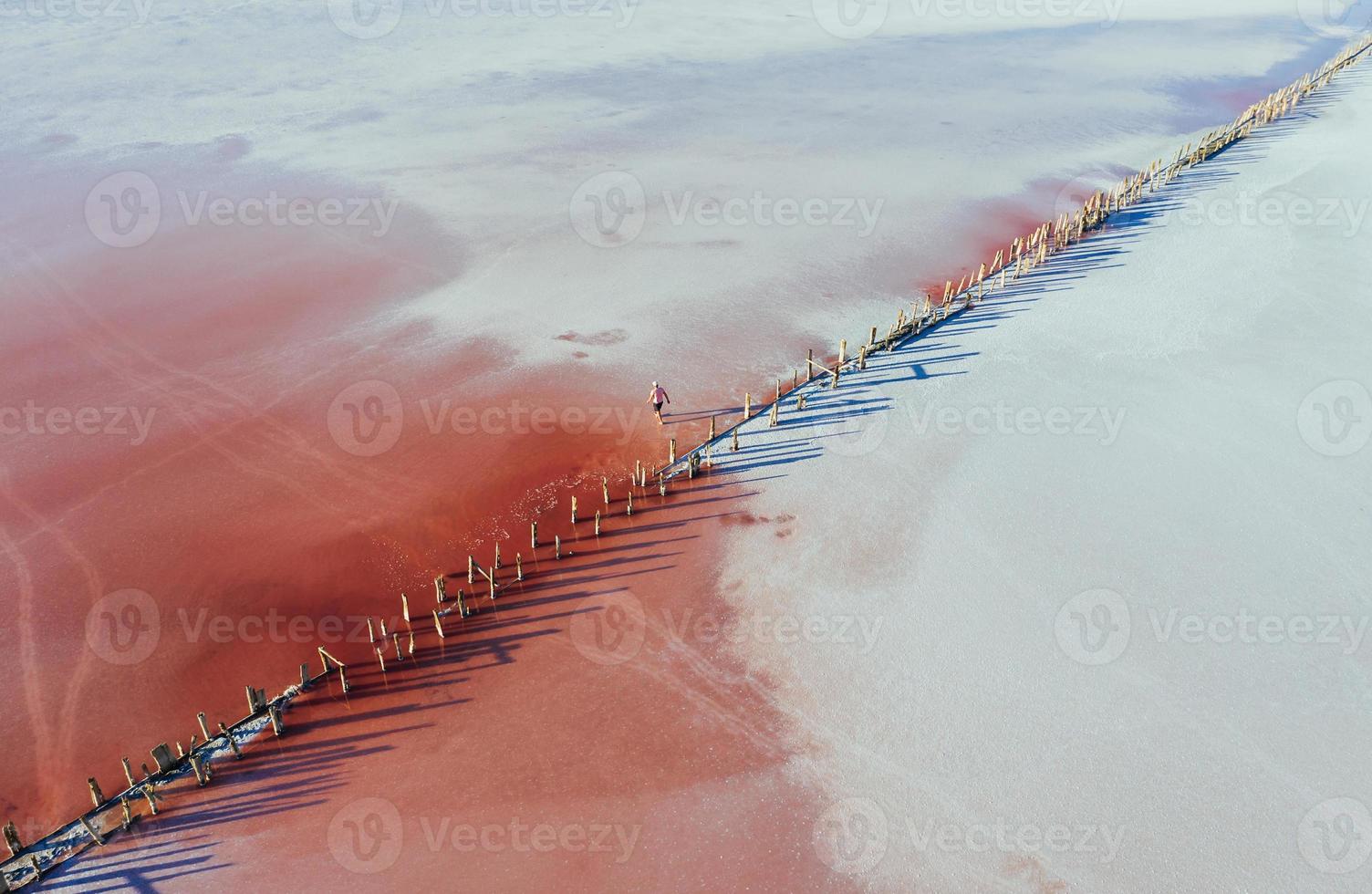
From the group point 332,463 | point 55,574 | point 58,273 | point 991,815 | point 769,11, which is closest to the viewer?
point 991,815

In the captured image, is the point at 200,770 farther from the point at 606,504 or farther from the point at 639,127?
the point at 639,127

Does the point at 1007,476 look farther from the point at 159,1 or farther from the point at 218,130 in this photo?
the point at 159,1

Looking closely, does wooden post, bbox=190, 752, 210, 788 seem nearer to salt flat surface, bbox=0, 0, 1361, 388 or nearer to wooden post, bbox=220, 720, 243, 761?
wooden post, bbox=220, 720, 243, 761

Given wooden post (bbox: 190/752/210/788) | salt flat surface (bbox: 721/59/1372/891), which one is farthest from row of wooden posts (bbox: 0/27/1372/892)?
salt flat surface (bbox: 721/59/1372/891)

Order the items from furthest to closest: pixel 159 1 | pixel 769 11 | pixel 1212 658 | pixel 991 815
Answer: pixel 769 11
pixel 159 1
pixel 1212 658
pixel 991 815

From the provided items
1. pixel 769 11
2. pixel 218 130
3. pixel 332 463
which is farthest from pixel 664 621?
pixel 769 11

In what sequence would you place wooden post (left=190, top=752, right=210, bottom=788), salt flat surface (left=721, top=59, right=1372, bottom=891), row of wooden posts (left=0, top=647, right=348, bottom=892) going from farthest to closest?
wooden post (left=190, top=752, right=210, bottom=788)
salt flat surface (left=721, top=59, right=1372, bottom=891)
row of wooden posts (left=0, top=647, right=348, bottom=892)
